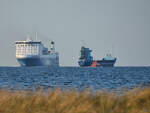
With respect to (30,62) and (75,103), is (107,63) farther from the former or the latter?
(75,103)

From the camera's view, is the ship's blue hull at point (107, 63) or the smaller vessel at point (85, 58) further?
the smaller vessel at point (85, 58)

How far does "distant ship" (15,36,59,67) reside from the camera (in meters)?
161

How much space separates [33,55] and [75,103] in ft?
499

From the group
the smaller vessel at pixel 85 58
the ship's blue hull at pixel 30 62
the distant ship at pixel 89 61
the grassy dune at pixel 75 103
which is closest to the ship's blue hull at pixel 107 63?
the distant ship at pixel 89 61

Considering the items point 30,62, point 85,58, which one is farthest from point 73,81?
point 85,58

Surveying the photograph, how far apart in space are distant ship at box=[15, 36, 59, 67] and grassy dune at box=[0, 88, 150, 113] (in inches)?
5787

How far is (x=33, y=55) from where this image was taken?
16350cm

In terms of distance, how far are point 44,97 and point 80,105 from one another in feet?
5.82

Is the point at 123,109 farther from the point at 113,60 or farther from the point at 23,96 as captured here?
the point at 113,60

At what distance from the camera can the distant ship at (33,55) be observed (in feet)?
528

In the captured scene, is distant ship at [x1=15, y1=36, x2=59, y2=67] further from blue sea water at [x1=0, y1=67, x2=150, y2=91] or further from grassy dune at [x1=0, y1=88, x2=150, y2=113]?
grassy dune at [x1=0, y1=88, x2=150, y2=113]

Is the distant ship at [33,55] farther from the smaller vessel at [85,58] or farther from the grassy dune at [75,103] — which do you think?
the grassy dune at [75,103]

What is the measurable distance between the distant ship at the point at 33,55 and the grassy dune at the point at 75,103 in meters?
147

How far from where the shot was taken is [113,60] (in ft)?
580
